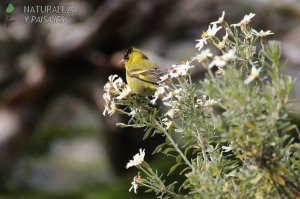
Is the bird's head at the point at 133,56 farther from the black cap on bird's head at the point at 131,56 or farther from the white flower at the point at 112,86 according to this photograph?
the white flower at the point at 112,86

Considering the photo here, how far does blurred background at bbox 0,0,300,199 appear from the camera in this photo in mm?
3902

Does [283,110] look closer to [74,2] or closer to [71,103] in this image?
[74,2]

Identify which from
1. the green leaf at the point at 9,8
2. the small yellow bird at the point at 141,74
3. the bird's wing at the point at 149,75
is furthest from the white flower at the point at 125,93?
the green leaf at the point at 9,8

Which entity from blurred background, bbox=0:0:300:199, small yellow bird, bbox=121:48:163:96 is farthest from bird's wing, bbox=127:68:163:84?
blurred background, bbox=0:0:300:199

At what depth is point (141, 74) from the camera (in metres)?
1.46

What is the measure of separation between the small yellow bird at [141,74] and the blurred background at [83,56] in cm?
165

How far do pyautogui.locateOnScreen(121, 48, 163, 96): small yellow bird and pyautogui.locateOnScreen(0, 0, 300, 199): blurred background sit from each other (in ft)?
5.42

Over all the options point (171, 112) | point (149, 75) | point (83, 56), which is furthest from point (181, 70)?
point (83, 56)

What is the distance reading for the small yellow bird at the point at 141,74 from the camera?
134cm

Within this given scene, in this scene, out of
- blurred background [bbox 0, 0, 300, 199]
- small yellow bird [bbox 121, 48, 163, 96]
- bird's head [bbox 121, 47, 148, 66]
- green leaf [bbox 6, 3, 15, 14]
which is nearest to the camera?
small yellow bird [bbox 121, 48, 163, 96]

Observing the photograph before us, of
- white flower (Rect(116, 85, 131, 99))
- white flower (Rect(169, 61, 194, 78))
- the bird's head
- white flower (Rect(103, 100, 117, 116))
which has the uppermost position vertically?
the bird's head

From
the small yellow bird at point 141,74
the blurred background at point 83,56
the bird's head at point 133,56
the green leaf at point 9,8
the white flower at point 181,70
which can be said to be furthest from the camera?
the blurred background at point 83,56

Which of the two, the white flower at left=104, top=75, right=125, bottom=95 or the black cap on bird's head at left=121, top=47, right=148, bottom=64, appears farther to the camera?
the black cap on bird's head at left=121, top=47, right=148, bottom=64

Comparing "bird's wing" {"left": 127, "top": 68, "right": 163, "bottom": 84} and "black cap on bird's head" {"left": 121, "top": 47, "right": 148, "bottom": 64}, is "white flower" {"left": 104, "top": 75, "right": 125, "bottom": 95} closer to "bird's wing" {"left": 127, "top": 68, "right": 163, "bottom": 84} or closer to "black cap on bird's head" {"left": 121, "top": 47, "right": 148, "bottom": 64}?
"bird's wing" {"left": 127, "top": 68, "right": 163, "bottom": 84}
